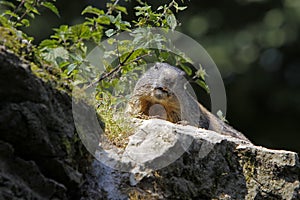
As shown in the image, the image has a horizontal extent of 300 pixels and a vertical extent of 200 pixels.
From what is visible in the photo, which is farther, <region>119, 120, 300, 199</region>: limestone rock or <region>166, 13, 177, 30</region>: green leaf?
<region>166, 13, 177, 30</region>: green leaf

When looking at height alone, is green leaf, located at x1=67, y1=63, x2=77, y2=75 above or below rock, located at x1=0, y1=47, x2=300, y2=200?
above

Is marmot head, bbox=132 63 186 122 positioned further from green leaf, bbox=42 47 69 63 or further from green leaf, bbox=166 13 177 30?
green leaf, bbox=42 47 69 63

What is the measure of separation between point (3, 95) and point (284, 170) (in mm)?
985

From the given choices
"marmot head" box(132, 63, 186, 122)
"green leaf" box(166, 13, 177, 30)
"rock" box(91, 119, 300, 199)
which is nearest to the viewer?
Result: "rock" box(91, 119, 300, 199)

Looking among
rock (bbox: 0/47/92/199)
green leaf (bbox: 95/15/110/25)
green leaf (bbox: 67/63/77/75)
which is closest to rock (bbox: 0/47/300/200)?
rock (bbox: 0/47/92/199)

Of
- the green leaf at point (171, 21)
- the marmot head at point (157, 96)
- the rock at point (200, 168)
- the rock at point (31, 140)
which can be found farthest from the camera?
the marmot head at point (157, 96)

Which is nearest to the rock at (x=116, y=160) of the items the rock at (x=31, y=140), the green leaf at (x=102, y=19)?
the rock at (x=31, y=140)

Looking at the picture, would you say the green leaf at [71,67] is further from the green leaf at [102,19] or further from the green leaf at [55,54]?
the green leaf at [102,19]

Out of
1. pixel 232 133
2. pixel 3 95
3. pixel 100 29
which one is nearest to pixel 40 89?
pixel 3 95

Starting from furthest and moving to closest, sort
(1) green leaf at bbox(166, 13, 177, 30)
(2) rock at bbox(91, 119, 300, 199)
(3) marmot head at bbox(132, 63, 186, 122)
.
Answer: (3) marmot head at bbox(132, 63, 186, 122) → (1) green leaf at bbox(166, 13, 177, 30) → (2) rock at bbox(91, 119, 300, 199)

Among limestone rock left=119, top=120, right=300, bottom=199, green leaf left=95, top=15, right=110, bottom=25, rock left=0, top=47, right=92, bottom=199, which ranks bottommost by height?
limestone rock left=119, top=120, right=300, bottom=199

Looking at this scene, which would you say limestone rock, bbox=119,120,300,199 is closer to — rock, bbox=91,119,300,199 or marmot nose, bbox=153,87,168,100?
rock, bbox=91,119,300,199

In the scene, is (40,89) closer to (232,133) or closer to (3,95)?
(3,95)

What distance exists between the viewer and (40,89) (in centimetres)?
145
